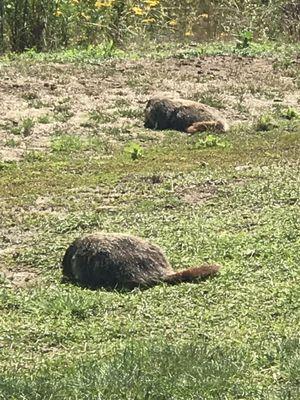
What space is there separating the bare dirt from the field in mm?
27

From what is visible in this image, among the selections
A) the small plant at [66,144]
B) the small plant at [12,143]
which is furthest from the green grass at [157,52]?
the small plant at [12,143]

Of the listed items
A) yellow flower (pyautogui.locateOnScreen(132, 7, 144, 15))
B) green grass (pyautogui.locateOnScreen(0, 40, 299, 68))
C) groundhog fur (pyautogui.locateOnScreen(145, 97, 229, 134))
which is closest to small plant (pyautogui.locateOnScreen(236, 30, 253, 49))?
green grass (pyautogui.locateOnScreen(0, 40, 299, 68))

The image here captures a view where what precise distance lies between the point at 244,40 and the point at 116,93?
Result: 3668 millimetres

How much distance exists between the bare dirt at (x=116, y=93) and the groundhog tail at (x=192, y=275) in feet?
13.5

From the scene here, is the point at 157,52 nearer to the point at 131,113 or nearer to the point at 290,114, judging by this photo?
the point at 131,113

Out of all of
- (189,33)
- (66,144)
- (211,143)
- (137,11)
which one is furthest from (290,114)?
(189,33)

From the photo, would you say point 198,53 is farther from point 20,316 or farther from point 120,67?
point 20,316

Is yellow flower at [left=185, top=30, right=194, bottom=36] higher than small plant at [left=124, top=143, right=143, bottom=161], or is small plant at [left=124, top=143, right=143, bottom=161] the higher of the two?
small plant at [left=124, top=143, right=143, bottom=161]

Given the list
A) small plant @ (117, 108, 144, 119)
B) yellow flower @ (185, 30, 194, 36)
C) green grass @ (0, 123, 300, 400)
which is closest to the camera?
green grass @ (0, 123, 300, 400)

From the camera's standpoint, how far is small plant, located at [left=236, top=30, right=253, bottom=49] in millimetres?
15409

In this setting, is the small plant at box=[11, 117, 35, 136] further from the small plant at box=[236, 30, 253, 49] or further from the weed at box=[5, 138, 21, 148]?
the small plant at box=[236, 30, 253, 49]

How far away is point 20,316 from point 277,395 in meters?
1.87

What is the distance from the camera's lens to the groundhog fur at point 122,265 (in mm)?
6242

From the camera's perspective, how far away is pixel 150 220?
7805 millimetres
